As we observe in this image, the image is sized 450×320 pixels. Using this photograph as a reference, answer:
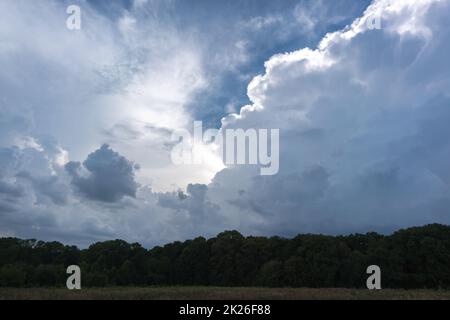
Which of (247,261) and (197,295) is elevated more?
(197,295)

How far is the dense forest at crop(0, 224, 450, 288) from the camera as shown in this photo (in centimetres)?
8244

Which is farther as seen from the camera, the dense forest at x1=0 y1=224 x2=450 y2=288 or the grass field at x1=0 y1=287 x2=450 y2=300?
the dense forest at x1=0 y1=224 x2=450 y2=288

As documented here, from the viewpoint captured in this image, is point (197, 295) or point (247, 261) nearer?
point (197, 295)

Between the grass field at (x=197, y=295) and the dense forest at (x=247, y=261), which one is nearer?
the grass field at (x=197, y=295)

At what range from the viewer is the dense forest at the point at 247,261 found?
270 feet

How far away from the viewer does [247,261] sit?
101 m
